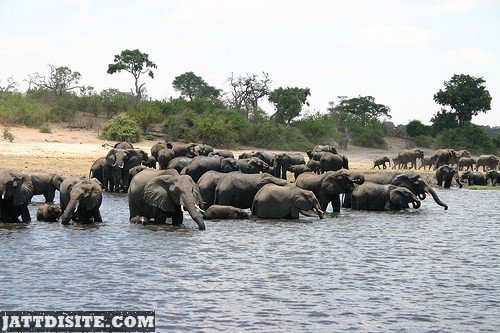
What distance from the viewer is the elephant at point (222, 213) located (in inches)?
852

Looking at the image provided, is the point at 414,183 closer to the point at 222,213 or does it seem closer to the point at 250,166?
the point at 250,166

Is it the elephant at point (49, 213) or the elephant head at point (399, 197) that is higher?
the elephant head at point (399, 197)

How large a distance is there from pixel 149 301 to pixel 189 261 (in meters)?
3.21

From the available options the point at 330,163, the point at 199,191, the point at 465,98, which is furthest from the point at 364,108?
the point at 199,191

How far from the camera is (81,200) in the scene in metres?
19.0

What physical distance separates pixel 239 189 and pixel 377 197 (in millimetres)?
5028

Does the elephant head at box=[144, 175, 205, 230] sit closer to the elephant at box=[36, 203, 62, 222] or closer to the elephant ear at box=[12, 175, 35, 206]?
the elephant at box=[36, 203, 62, 222]

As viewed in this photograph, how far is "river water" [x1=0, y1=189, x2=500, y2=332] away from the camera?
11812 mm

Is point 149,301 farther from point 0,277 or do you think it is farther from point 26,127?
point 26,127

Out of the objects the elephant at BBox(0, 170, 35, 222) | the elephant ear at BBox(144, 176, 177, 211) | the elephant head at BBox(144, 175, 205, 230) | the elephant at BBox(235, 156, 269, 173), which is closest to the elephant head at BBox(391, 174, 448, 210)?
the elephant at BBox(235, 156, 269, 173)

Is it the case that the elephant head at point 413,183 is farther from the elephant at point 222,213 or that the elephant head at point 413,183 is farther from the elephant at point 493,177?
the elephant at point 493,177

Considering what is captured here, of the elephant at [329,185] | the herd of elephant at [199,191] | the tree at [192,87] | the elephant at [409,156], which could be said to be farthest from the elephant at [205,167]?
the tree at [192,87]

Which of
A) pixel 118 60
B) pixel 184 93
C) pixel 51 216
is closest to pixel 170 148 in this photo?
pixel 51 216

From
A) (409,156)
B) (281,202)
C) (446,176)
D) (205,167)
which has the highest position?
(409,156)
